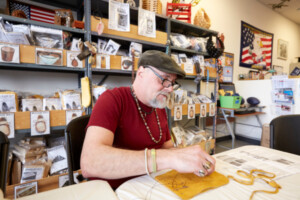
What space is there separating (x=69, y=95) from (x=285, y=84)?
3.11m

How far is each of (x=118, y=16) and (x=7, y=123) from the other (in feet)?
3.99

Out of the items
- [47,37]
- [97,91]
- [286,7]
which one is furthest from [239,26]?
[47,37]

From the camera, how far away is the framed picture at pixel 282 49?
432cm

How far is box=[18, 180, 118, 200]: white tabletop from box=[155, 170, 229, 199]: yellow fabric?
0.20 meters

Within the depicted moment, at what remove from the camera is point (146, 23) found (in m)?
1.68

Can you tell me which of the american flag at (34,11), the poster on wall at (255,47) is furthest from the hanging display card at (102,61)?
the poster on wall at (255,47)

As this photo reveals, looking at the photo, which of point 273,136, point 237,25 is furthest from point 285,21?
point 273,136

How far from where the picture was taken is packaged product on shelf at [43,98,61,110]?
1288mm

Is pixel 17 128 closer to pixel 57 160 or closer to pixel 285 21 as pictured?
pixel 57 160

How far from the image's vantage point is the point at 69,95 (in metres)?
1.35

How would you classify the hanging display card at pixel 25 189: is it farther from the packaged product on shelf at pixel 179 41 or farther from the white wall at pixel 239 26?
the white wall at pixel 239 26

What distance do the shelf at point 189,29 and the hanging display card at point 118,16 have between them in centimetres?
63

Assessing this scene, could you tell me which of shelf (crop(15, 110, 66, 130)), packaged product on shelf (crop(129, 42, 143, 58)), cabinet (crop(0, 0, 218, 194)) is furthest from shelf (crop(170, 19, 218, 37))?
shelf (crop(15, 110, 66, 130))

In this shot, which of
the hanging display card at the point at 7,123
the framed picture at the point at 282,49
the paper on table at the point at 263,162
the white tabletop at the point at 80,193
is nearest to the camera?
the white tabletop at the point at 80,193
